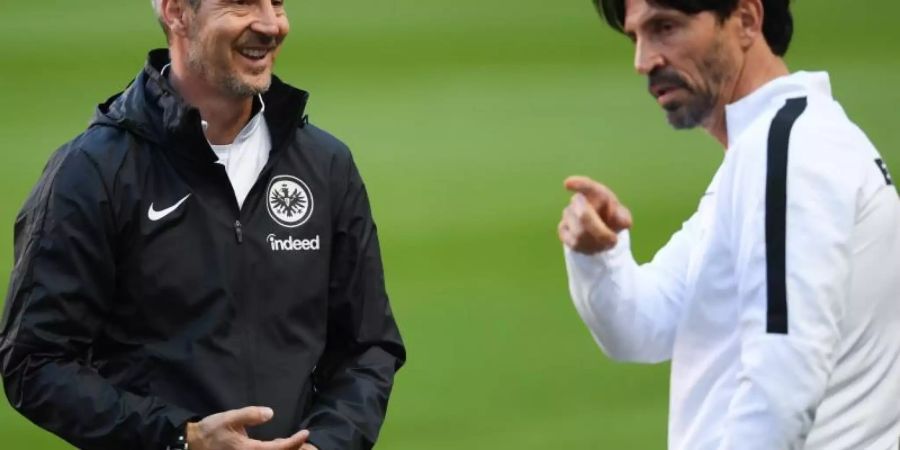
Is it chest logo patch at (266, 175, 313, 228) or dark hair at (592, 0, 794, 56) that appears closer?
dark hair at (592, 0, 794, 56)

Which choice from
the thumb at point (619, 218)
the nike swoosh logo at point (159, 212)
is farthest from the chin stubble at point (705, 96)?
the nike swoosh logo at point (159, 212)

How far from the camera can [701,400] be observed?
6.32 feet

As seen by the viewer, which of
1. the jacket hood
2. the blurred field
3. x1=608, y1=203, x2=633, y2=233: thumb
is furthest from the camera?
the blurred field

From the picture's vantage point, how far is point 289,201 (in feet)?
7.59

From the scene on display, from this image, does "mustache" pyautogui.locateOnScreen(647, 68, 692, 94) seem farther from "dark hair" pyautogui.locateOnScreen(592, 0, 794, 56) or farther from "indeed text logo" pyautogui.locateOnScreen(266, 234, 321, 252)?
"indeed text logo" pyautogui.locateOnScreen(266, 234, 321, 252)

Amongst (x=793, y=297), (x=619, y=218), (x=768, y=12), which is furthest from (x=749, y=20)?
(x=793, y=297)

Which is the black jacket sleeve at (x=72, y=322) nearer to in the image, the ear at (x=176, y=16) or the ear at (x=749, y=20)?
the ear at (x=176, y=16)

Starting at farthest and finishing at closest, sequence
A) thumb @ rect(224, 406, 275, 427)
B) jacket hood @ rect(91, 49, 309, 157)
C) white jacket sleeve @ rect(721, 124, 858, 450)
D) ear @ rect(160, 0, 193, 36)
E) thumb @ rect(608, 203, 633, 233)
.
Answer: ear @ rect(160, 0, 193, 36), jacket hood @ rect(91, 49, 309, 157), thumb @ rect(224, 406, 275, 427), thumb @ rect(608, 203, 633, 233), white jacket sleeve @ rect(721, 124, 858, 450)

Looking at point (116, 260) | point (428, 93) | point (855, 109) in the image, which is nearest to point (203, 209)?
point (116, 260)

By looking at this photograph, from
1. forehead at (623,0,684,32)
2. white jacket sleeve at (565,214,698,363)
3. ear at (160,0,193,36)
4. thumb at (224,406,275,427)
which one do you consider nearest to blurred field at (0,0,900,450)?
ear at (160,0,193,36)

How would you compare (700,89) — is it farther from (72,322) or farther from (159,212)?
(72,322)

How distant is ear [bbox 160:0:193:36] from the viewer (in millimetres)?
2363

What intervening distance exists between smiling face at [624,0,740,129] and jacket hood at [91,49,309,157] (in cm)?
57

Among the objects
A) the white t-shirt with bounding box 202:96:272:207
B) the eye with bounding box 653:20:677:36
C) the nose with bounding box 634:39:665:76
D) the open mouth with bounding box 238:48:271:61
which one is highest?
the eye with bounding box 653:20:677:36
